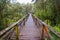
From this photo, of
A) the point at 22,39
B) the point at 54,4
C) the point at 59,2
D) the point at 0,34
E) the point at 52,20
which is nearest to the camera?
the point at 0,34

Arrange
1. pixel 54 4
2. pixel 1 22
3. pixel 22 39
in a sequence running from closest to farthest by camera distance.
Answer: pixel 22 39, pixel 1 22, pixel 54 4

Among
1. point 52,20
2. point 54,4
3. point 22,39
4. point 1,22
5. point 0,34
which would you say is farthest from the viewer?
point 52,20

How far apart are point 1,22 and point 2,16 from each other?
2.83ft

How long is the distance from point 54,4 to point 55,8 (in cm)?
45

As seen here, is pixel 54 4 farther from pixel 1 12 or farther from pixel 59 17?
pixel 1 12

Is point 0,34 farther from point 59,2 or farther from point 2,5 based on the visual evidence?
point 59,2

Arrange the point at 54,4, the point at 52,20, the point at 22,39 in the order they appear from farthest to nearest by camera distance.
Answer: the point at 52,20
the point at 54,4
the point at 22,39

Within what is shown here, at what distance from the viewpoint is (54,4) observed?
16609 mm

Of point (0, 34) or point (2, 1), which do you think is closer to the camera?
point (0, 34)

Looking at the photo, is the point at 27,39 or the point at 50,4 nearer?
the point at 27,39

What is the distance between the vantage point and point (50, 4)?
17.6m

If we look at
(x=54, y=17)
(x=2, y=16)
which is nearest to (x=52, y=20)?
(x=54, y=17)

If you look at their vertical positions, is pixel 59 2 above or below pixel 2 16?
above

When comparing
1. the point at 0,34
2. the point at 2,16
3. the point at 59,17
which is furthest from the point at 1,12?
the point at 0,34
